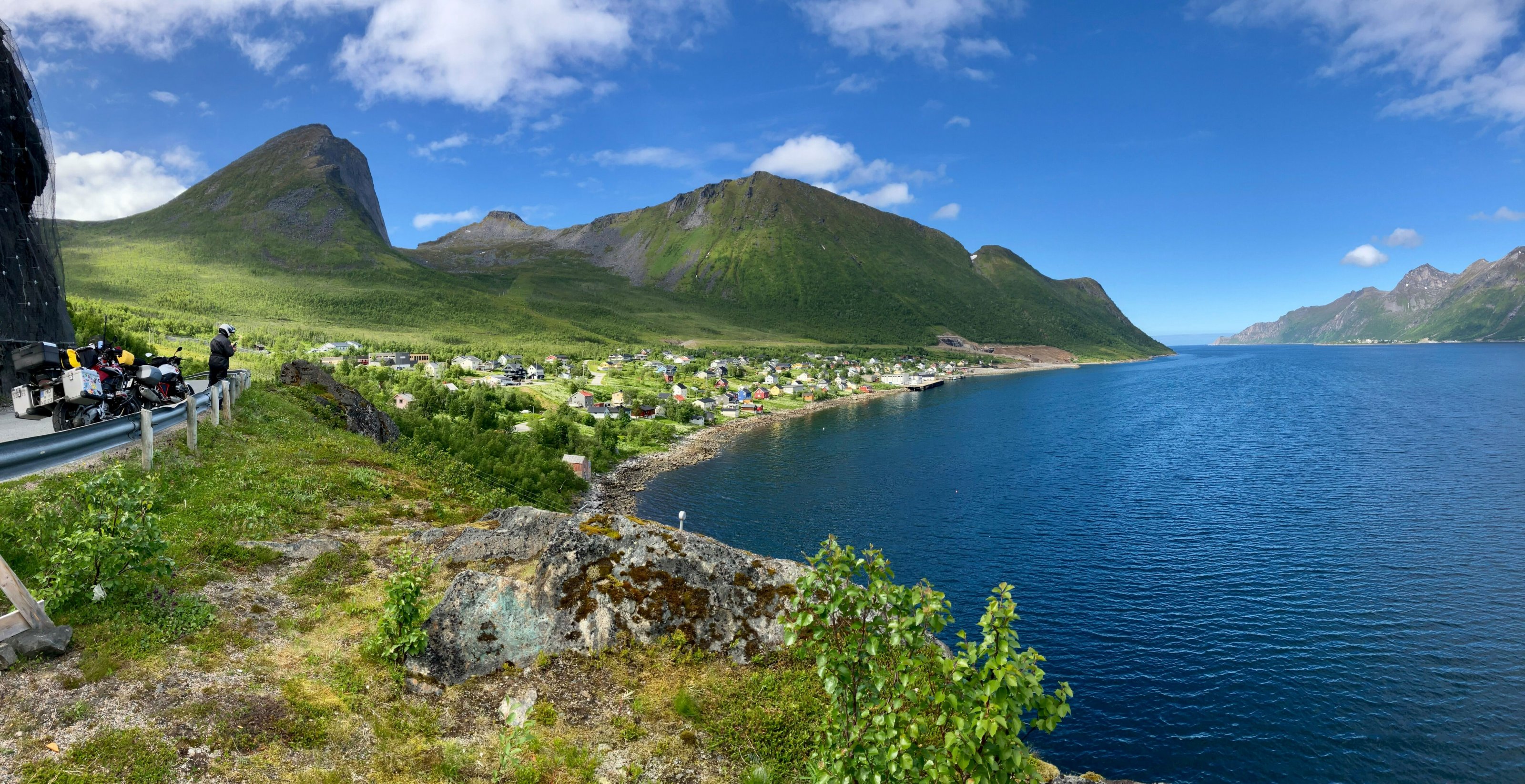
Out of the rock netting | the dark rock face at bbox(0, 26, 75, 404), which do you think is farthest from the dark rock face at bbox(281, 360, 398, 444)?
the rock netting

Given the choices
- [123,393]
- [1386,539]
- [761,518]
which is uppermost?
[123,393]

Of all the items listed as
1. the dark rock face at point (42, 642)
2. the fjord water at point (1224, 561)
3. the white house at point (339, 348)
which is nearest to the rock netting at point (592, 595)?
the dark rock face at point (42, 642)

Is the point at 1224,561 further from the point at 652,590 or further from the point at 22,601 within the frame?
the point at 22,601

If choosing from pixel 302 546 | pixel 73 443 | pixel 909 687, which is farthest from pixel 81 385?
pixel 909 687

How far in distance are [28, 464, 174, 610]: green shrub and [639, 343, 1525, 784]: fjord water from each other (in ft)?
104

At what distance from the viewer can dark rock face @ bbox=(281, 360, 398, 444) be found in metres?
35.4

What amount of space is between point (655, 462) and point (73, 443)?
7539 cm

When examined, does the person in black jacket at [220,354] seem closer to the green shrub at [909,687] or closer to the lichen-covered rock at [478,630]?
the lichen-covered rock at [478,630]

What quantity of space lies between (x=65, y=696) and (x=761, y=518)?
57.3 meters

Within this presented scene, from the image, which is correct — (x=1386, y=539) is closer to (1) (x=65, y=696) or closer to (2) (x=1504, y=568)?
(2) (x=1504, y=568)

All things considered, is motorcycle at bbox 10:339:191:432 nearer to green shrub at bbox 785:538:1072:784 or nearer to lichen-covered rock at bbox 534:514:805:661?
lichen-covered rock at bbox 534:514:805:661

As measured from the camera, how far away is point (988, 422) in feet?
420

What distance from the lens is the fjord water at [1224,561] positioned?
29.1 metres

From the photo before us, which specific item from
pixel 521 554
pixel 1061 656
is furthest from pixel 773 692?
pixel 1061 656
